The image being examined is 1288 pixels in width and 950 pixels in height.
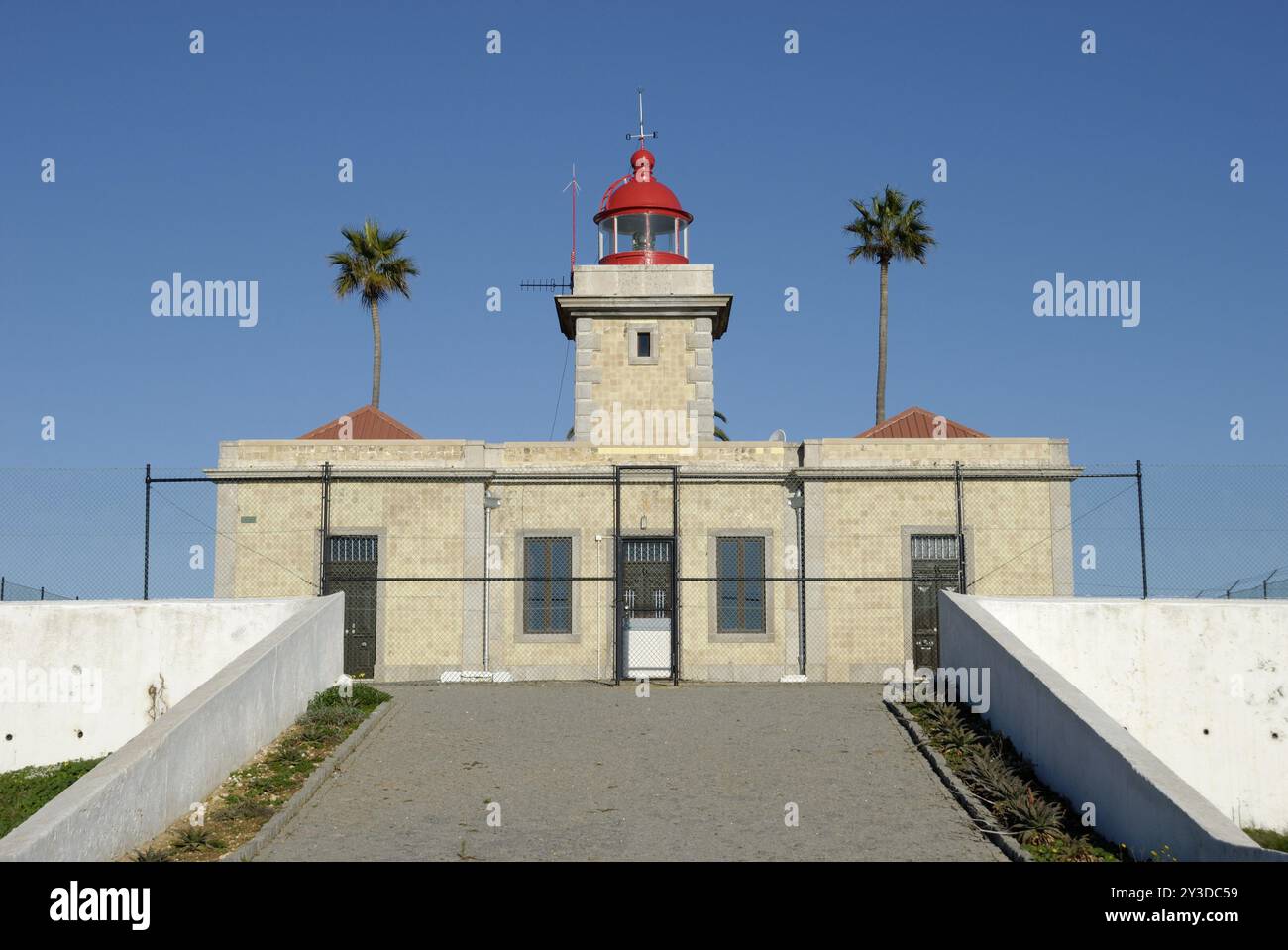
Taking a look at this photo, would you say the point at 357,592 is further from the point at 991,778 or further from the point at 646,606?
the point at 991,778

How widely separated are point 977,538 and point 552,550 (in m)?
7.70

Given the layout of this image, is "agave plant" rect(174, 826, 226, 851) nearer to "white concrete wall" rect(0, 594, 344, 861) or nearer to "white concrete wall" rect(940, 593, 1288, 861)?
"white concrete wall" rect(0, 594, 344, 861)

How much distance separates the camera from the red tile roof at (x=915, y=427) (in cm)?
2589

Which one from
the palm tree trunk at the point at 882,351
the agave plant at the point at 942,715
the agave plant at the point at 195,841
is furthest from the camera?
the palm tree trunk at the point at 882,351

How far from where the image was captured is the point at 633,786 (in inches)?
469

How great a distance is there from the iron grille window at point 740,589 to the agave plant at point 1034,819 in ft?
37.7

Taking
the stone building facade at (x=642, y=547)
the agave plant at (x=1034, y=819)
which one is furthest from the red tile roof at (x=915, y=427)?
the agave plant at (x=1034, y=819)

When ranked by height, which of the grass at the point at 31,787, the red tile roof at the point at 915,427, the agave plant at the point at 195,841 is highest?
the red tile roof at the point at 915,427

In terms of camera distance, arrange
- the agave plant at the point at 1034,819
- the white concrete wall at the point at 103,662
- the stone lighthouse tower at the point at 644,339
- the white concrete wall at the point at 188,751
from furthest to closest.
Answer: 1. the stone lighthouse tower at the point at 644,339
2. the white concrete wall at the point at 103,662
3. the agave plant at the point at 1034,819
4. the white concrete wall at the point at 188,751

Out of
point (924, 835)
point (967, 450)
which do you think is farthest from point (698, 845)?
point (967, 450)

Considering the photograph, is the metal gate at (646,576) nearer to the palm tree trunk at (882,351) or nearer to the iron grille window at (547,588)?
the iron grille window at (547,588)

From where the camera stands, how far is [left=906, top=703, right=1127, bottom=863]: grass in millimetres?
10047

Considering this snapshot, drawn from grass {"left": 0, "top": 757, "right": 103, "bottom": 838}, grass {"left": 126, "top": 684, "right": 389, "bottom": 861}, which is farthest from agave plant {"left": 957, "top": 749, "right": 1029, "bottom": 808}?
grass {"left": 0, "top": 757, "right": 103, "bottom": 838}

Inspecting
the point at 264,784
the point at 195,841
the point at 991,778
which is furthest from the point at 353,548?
the point at 991,778
